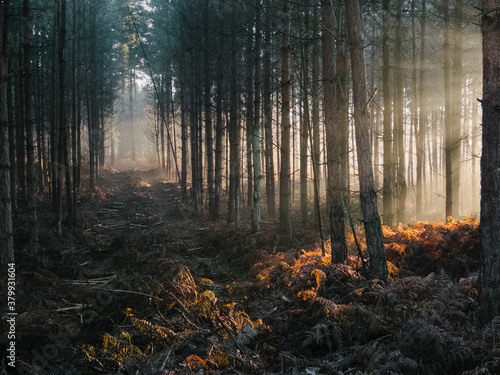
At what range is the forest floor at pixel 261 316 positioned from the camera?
373cm

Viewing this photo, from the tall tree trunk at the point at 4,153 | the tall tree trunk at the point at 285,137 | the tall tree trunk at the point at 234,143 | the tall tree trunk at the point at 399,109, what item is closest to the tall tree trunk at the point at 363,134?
the tall tree trunk at the point at 285,137

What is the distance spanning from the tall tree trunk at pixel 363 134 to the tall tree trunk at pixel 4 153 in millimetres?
6059

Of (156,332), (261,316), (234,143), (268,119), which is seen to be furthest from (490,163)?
(268,119)

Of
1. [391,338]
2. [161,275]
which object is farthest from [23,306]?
[391,338]

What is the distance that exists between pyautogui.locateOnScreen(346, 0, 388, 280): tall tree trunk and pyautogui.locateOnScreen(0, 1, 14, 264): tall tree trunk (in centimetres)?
606

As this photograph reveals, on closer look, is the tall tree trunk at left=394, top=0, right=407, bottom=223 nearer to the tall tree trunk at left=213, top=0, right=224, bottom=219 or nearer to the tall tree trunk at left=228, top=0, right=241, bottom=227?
the tall tree trunk at left=228, top=0, right=241, bottom=227

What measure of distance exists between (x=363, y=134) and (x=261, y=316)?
10.8 feet

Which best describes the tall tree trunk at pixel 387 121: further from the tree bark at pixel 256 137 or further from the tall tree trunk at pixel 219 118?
the tall tree trunk at pixel 219 118

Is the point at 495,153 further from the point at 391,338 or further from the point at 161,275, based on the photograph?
the point at 161,275

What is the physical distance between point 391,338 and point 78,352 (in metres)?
3.69

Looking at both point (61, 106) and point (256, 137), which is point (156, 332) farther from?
point (61, 106)

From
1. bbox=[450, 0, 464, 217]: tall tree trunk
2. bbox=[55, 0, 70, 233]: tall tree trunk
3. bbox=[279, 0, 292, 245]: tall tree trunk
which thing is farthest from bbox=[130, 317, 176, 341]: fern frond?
bbox=[450, 0, 464, 217]: tall tree trunk

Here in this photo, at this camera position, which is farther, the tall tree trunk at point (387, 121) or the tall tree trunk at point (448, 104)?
the tall tree trunk at point (448, 104)

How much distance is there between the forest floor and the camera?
3730 millimetres
